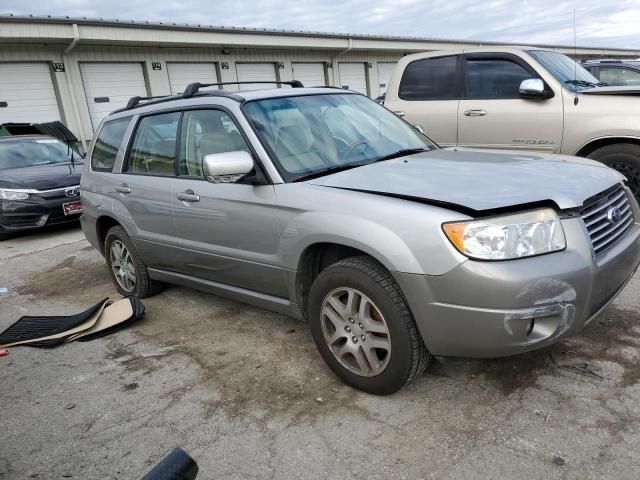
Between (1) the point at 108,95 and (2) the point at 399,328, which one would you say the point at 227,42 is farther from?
(2) the point at 399,328

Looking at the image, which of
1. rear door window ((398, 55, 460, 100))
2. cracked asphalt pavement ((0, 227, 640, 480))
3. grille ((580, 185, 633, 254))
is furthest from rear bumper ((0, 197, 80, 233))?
grille ((580, 185, 633, 254))

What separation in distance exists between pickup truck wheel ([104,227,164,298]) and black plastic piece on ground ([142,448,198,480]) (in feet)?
11.7

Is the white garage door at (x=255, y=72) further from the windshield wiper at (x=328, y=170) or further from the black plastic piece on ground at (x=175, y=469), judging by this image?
the black plastic piece on ground at (x=175, y=469)

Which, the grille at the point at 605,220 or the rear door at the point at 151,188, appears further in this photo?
the rear door at the point at 151,188

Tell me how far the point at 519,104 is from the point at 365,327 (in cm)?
418

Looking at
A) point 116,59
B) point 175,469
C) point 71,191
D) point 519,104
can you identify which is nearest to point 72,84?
point 116,59

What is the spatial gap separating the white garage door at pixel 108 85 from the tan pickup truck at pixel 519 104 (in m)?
11.3

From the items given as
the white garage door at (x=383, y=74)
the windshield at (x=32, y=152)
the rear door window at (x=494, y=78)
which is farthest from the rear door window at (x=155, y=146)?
the white garage door at (x=383, y=74)

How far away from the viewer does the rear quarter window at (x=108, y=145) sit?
182 inches

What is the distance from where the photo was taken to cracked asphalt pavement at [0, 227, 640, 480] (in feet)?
7.63

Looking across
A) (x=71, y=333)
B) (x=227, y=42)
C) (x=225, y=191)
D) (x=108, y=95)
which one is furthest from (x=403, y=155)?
(x=227, y=42)

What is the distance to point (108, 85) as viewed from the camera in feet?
51.1

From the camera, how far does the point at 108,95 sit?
15.6 meters

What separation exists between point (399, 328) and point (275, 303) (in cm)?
101
